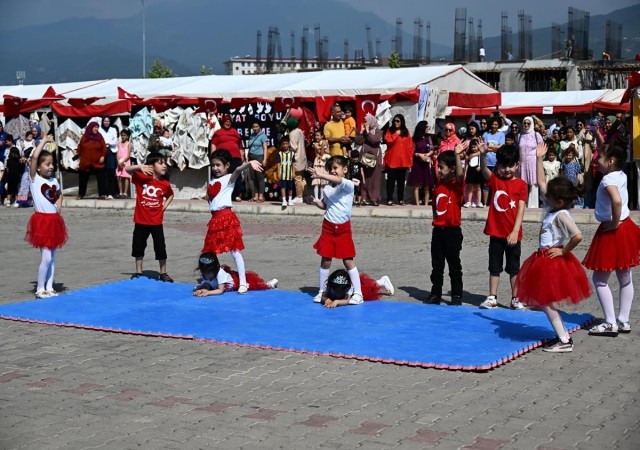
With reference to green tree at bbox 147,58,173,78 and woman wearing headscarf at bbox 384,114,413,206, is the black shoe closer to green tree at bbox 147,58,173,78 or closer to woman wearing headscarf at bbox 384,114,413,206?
woman wearing headscarf at bbox 384,114,413,206

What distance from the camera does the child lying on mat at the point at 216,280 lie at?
11.0m

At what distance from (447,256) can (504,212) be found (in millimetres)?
797

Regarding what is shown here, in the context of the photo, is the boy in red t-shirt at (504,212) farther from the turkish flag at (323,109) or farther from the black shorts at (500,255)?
the turkish flag at (323,109)

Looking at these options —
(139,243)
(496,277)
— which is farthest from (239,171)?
(496,277)

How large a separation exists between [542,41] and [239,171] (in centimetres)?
8176

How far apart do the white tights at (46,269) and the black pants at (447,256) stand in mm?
4130

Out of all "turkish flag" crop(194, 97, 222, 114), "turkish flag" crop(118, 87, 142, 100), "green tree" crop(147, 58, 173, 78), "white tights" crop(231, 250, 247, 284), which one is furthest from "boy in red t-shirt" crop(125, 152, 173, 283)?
"green tree" crop(147, 58, 173, 78)

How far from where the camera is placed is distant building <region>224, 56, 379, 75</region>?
88356 mm

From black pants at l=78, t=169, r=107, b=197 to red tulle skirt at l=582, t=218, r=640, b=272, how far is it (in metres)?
18.8

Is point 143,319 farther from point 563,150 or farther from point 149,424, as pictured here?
point 563,150

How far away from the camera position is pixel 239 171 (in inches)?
435

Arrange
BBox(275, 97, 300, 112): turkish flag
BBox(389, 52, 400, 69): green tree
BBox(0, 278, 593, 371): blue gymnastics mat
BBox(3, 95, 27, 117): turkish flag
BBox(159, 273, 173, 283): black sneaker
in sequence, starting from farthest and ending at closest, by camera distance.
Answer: BBox(389, 52, 400, 69): green tree < BBox(3, 95, 27, 117): turkish flag < BBox(275, 97, 300, 112): turkish flag < BBox(159, 273, 173, 283): black sneaker < BBox(0, 278, 593, 371): blue gymnastics mat

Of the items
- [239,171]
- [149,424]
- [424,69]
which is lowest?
[149,424]

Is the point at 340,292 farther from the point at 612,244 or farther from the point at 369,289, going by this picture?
the point at 612,244
